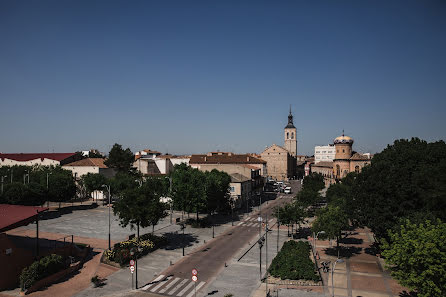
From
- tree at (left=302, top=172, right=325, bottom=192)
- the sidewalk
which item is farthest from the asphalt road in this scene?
tree at (left=302, top=172, right=325, bottom=192)

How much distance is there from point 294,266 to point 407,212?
1332cm

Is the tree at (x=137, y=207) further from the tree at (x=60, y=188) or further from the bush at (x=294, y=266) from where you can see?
the tree at (x=60, y=188)

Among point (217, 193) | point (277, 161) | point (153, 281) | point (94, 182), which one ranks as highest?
point (277, 161)

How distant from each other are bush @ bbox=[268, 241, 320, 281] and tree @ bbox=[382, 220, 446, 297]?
8.39 metres

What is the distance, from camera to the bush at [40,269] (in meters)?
25.1

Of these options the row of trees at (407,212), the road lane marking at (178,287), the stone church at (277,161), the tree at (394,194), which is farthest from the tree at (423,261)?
the stone church at (277,161)

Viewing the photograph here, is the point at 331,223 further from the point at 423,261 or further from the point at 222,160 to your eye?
the point at 222,160

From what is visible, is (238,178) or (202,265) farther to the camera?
(238,178)

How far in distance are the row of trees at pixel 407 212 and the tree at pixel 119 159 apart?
60.0 m

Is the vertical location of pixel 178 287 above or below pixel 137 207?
below

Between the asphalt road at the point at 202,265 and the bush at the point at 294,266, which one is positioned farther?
the bush at the point at 294,266

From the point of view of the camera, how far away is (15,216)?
29.2 metres

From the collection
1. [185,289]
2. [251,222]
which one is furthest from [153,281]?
[251,222]

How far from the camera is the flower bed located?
103 feet
